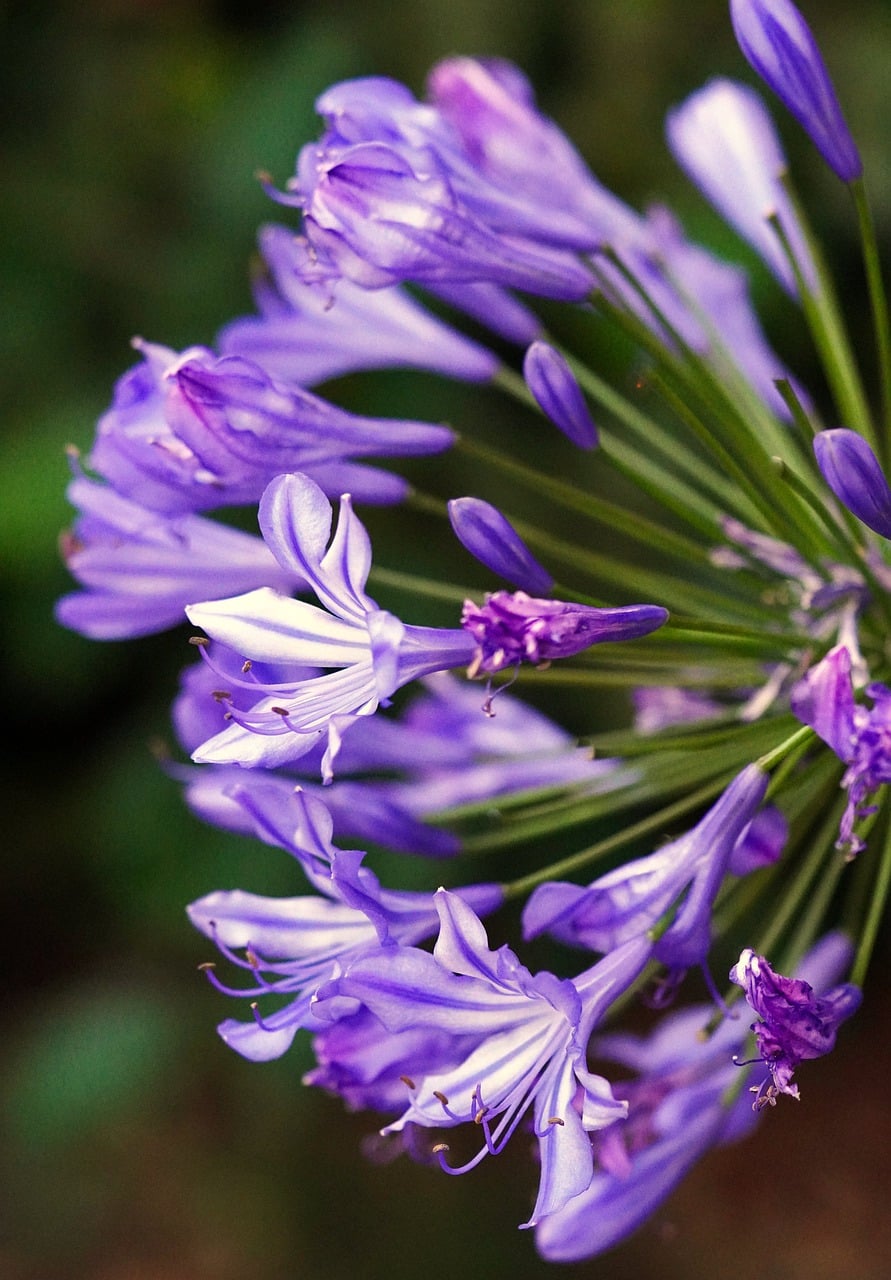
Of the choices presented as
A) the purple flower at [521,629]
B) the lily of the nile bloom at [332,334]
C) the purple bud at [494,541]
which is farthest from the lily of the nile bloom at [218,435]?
the purple flower at [521,629]

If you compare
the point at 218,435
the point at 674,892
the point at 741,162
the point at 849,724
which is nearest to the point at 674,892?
the point at 674,892

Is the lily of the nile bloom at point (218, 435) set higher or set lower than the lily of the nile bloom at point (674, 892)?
higher

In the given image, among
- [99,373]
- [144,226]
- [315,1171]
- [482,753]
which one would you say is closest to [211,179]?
[144,226]

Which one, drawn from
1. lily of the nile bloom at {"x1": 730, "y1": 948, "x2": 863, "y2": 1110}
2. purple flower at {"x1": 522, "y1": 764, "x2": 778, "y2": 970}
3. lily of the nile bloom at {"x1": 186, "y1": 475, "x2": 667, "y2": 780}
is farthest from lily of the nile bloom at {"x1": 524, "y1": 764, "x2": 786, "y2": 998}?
lily of the nile bloom at {"x1": 186, "y1": 475, "x2": 667, "y2": 780}

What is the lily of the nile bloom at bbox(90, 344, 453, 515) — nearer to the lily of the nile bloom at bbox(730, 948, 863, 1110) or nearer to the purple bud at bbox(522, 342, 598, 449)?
the purple bud at bbox(522, 342, 598, 449)

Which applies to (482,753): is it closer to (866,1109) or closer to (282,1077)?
(282,1077)

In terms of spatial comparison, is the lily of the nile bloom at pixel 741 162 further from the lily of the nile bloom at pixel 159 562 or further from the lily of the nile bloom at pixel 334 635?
the lily of the nile bloom at pixel 334 635

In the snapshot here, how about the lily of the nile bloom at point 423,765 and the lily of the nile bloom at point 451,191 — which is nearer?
the lily of the nile bloom at point 451,191
